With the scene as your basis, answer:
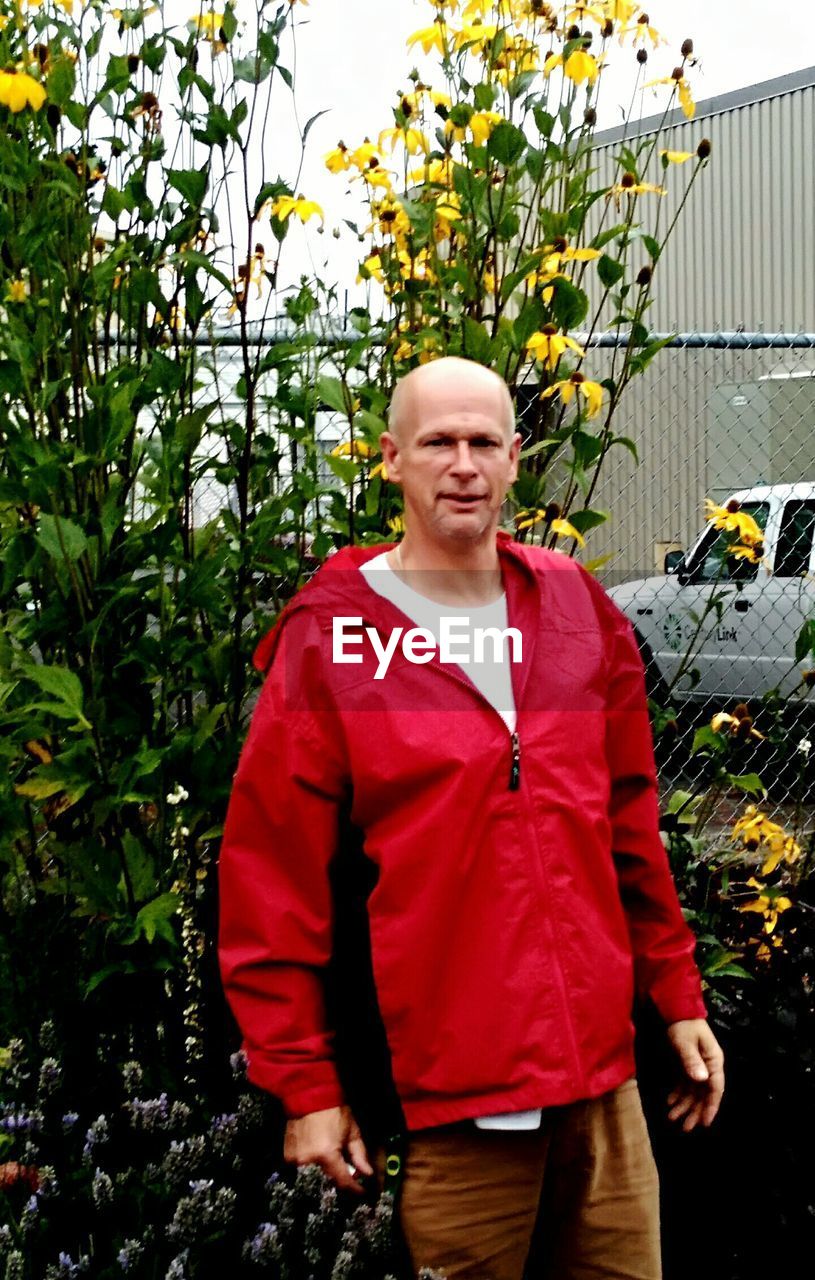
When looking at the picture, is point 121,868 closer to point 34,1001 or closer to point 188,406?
point 34,1001

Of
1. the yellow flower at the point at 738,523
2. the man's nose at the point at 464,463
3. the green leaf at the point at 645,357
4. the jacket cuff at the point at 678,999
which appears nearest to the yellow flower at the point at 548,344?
the green leaf at the point at 645,357

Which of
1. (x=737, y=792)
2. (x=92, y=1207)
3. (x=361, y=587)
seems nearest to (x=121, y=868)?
(x=92, y=1207)

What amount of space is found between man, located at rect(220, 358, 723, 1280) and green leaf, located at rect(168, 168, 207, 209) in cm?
59

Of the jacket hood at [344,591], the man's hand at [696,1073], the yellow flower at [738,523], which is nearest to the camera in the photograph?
the jacket hood at [344,591]

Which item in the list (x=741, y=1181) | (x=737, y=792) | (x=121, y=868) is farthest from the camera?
(x=737, y=792)

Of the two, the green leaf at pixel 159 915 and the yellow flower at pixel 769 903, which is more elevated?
the green leaf at pixel 159 915

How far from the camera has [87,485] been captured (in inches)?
82.6

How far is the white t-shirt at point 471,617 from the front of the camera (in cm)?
162

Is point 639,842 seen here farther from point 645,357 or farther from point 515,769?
point 645,357

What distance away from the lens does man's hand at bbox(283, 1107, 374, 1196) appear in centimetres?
150

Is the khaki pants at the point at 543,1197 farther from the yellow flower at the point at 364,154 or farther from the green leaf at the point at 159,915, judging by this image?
the yellow flower at the point at 364,154

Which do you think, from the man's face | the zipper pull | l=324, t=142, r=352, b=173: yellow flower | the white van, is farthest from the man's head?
the white van

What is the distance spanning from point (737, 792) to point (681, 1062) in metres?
4.93

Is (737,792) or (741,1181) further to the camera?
(737,792)
